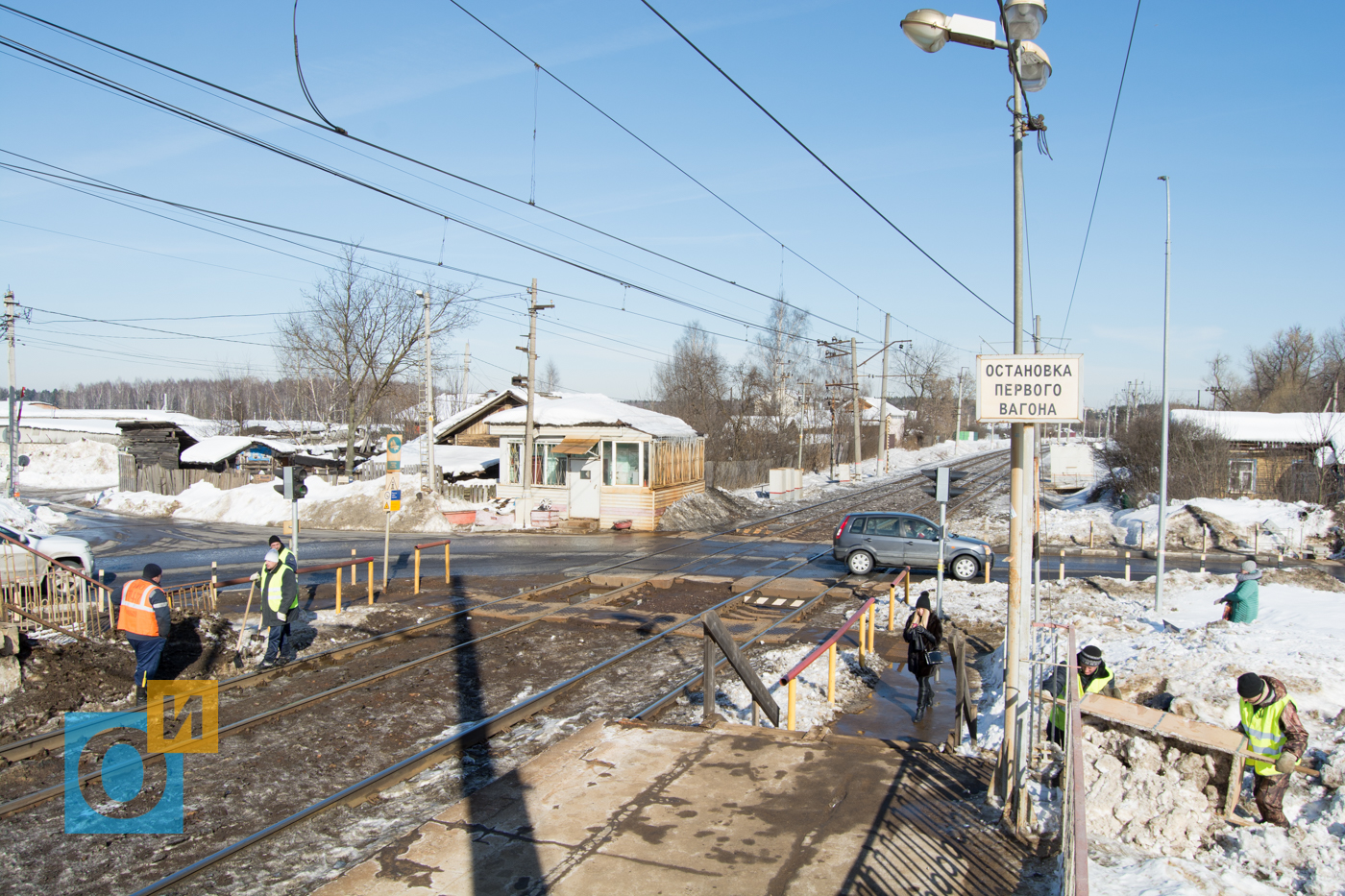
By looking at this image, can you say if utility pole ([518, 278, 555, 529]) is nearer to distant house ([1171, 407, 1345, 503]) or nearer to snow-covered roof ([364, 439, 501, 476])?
snow-covered roof ([364, 439, 501, 476])

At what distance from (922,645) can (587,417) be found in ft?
78.5

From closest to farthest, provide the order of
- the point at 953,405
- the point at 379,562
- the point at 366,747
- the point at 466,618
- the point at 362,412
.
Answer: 1. the point at 366,747
2. the point at 466,618
3. the point at 379,562
4. the point at 362,412
5. the point at 953,405

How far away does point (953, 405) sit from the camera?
123 metres

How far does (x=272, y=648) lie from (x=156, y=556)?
1558cm

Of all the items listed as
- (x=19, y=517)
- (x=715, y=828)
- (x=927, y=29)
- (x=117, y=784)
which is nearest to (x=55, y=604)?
(x=117, y=784)

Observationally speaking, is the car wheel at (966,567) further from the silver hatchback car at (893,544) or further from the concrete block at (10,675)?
the concrete block at (10,675)

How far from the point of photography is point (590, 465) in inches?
1293

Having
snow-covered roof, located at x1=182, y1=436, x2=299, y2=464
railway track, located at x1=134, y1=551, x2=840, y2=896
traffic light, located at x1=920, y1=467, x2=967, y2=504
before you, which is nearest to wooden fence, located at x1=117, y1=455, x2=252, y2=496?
snow-covered roof, located at x1=182, y1=436, x2=299, y2=464

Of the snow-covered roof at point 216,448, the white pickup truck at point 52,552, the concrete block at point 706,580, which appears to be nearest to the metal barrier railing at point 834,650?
the concrete block at point 706,580

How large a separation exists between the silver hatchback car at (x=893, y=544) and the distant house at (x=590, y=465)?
1182 centimetres

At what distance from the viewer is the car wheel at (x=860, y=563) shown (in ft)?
70.4

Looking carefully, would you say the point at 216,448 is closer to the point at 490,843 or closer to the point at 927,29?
the point at 490,843

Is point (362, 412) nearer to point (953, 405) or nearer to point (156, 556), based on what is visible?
point (156, 556)

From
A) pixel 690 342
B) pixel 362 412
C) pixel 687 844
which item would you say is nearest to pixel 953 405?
pixel 690 342
